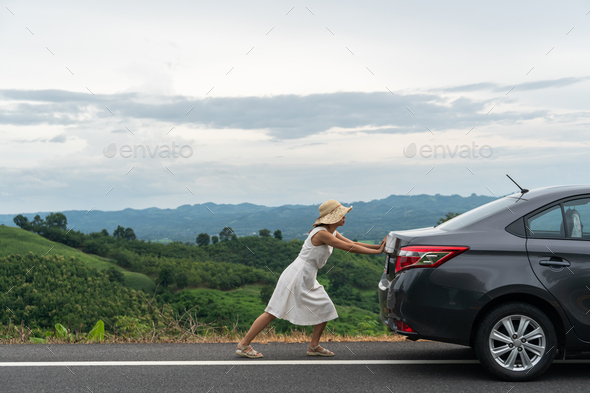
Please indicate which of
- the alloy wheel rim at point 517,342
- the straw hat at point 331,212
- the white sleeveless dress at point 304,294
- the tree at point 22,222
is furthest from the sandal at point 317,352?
the tree at point 22,222

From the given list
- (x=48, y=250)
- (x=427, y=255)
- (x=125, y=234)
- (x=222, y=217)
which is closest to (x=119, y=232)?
(x=125, y=234)

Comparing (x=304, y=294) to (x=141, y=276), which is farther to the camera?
(x=141, y=276)

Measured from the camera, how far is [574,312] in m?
4.28

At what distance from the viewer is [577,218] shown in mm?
4488

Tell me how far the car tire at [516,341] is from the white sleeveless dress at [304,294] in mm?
1488

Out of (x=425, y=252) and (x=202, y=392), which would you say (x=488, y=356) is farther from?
(x=202, y=392)

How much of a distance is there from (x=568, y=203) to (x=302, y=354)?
297cm

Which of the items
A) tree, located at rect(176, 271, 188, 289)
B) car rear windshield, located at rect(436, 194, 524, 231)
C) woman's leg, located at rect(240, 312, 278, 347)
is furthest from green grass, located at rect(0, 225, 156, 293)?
car rear windshield, located at rect(436, 194, 524, 231)

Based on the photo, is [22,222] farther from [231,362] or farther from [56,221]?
[231,362]

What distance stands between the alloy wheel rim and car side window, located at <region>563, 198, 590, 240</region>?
86cm

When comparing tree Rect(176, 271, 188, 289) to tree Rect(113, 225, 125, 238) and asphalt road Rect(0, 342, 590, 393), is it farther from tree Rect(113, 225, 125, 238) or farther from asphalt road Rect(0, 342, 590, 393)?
asphalt road Rect(0, 342, 590, 393)

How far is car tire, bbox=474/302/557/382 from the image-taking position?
4273 millimetres

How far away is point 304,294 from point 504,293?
6.22 feet

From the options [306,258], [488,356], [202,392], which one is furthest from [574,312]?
[202,392]
